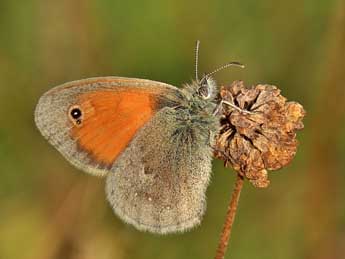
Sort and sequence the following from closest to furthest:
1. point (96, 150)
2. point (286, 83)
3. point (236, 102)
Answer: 1. point (236, 102)
2. point (96, 150)
3. point (286, 83)

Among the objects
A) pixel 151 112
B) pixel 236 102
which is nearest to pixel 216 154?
pixel 236 102

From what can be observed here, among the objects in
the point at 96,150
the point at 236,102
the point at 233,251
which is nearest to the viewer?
the point at 236,102

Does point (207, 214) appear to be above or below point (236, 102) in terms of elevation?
below

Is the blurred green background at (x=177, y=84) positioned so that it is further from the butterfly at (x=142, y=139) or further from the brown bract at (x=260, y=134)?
the brown bract at (x=260, y=134)

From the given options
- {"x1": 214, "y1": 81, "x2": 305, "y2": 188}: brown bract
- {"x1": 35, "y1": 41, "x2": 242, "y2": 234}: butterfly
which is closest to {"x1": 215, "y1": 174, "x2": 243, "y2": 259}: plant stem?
{"x1": 214, "y1": 81, "x2": 305, "y2": 188}: brown bract

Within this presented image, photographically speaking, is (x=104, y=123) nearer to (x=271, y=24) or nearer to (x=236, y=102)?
(x=236, y=102)

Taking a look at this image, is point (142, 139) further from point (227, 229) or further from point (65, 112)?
point (227, 229)

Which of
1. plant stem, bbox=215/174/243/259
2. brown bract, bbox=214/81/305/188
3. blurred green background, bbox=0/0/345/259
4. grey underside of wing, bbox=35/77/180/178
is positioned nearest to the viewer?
plant stem, bbox=215/174/243/259

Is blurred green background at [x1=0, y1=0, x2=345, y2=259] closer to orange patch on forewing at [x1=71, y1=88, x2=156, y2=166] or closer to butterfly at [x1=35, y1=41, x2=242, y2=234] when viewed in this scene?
butterfly at [x1=35, y1=41, x2=242, y2=234]
